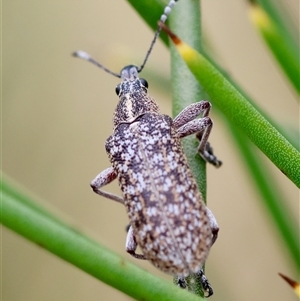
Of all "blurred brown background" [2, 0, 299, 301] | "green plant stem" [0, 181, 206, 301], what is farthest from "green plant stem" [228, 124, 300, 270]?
"blurred brown background" [2, 0, 299, 301]

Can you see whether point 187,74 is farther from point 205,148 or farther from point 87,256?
point 87,256

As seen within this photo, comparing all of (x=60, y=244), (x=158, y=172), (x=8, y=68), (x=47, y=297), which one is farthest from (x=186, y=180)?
(x=8, y=68)

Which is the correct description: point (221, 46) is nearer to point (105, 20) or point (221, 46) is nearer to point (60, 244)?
point (105, 20)

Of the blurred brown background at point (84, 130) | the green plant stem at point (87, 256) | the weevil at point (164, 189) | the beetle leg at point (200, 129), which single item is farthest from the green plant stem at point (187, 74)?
the blurred brown background at point (84, 130)

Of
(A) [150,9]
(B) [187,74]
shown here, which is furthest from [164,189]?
(A) [150,9]

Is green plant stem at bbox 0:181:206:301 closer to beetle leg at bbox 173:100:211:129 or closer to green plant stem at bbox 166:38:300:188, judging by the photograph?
green plant stem at bbox 166:38:300:188

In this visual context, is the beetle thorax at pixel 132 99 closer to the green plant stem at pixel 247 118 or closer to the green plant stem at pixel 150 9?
the green plant stem at pixel 150 9
